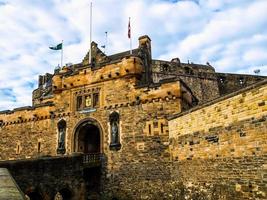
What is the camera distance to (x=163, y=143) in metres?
15.3

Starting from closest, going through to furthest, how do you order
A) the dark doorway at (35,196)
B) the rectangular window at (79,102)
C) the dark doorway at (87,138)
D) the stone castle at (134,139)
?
1. the stone castle at (134,139)
2. the dark doorway at (35,196)
3. the dark doorway at (87,138)
4. the rectangular window at (79,102)

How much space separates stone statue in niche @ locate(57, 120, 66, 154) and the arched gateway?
91 cm

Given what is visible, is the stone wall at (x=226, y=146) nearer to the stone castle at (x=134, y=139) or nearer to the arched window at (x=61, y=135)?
the stone castle at (x=134, y=139)

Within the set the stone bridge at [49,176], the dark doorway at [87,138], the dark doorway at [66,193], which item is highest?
the dark doorway at [87,138]

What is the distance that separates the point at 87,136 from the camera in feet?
63.6

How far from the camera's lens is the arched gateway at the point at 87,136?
59.8 feet

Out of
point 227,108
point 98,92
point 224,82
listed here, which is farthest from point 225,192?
point 224,82

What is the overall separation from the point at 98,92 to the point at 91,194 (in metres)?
6.31

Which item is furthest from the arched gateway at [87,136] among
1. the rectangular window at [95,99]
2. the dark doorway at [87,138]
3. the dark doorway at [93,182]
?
the dark doorway at [93,182]

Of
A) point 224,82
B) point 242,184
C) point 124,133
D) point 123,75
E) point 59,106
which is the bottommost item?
point 242,184

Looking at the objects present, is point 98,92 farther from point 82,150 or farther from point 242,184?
point 242,184

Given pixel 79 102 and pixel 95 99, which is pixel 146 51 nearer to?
pixel 95 99

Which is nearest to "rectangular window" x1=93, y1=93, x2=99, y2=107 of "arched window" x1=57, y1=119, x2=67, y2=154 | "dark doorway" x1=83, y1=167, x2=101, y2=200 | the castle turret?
"arched window" x1=57, y1=119, x2=67, y2=154

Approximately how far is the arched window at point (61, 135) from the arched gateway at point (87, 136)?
2.99ft
